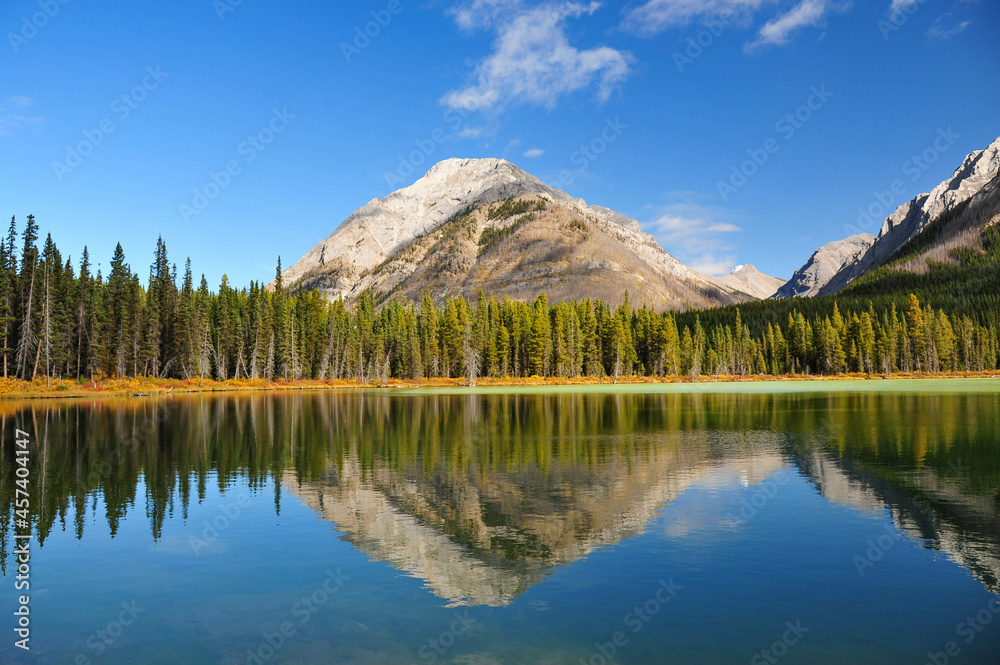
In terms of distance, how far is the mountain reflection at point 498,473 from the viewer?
1584 centimetres

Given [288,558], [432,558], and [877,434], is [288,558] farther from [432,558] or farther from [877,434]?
[877,434]

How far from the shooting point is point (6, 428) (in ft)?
136

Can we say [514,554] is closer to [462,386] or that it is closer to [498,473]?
[498,473]

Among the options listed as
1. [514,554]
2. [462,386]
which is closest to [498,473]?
[514,554]

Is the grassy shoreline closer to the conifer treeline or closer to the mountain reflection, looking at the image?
the conifer treeline

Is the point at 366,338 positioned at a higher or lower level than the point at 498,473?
higher

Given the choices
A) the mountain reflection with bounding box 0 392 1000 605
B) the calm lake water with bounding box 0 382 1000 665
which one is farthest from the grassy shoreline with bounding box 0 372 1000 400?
the calm lake water with bounding box 0 382 1000 665

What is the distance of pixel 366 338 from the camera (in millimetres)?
147250

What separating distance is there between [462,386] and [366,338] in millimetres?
33636

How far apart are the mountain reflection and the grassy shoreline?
132 feet

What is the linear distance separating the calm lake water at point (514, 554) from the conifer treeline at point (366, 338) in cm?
7677

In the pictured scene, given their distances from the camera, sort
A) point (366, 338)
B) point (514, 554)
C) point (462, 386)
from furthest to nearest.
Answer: point (366, 338)
point (462, 386)
point (514, 554)

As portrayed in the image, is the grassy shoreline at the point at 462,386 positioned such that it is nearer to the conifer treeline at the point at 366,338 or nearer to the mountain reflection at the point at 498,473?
the conifer treeline at the point at 366,338

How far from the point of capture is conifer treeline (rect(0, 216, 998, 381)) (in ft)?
299
